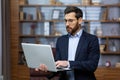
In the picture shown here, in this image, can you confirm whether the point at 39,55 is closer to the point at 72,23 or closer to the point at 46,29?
the point at 72,23

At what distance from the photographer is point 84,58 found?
8.47 feet

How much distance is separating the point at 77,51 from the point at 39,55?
0.33 m

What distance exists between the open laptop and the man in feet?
0.17

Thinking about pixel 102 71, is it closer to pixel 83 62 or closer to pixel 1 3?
pixel 1 3

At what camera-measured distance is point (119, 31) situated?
228 inches

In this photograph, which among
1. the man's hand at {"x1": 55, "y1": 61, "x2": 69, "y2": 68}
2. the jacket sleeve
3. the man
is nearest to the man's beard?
the man

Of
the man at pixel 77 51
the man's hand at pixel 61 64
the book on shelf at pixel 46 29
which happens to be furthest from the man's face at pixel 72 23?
the book on shelf at pixel 46 29

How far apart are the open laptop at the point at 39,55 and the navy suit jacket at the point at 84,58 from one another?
A: 14cm

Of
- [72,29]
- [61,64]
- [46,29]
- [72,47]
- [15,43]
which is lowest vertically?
[15,43]

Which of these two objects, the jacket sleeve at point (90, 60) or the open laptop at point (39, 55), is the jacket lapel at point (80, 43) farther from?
the open laptop at point (39, 55)

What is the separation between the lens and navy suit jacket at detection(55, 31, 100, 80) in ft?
8.21

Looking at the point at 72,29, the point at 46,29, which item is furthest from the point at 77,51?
the point at 46,29

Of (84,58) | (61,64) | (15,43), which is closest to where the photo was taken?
(61,64)

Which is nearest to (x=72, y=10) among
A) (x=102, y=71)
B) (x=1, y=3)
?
(x=1, y=3)
